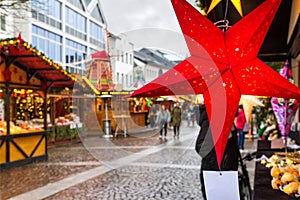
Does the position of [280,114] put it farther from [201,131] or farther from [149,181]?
[149,181]

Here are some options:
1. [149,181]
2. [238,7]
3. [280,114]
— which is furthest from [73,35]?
[238,7]

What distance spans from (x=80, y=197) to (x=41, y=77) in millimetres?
6257

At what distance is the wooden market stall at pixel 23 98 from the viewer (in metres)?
10.2

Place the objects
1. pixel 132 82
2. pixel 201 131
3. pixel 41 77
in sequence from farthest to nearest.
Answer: pixel 41 77 → pixel 201 131 → pixel 132 82

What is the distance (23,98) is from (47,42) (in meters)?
16.8

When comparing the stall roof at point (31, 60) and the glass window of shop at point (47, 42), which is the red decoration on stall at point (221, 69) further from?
the glass window of shop at point (47, 42)

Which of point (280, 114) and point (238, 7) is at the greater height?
point (238, 7)

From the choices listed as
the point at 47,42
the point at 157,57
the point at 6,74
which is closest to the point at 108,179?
the point at 6,74

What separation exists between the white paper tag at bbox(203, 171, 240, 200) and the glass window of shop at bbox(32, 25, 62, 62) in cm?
2565

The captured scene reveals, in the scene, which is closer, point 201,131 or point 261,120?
point 201,131

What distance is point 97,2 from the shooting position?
1.80 metres

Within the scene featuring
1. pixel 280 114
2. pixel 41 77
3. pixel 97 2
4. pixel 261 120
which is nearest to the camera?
pixel 97 2

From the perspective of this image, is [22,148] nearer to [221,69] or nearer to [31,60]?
[31,60]

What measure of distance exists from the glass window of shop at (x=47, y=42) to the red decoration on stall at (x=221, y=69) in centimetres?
2616
